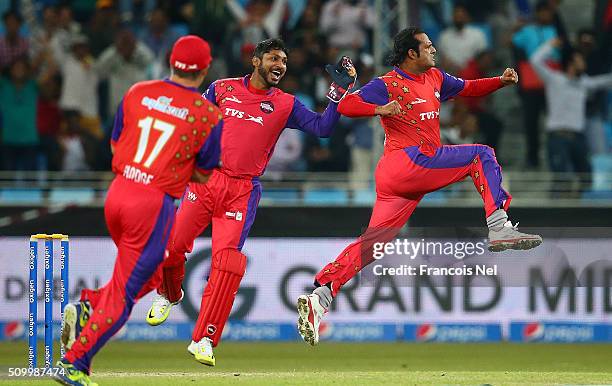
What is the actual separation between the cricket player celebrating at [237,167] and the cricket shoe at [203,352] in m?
0.14

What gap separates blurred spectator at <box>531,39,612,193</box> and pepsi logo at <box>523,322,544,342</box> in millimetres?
2757

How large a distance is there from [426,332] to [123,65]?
5.41 m

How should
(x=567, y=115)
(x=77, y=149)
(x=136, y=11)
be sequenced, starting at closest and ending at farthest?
(x=567, y=115), (x=77, y=149), (x=136, y=11)

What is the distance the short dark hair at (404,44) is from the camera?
34.0ft

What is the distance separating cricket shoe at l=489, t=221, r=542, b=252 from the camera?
9.91 meters

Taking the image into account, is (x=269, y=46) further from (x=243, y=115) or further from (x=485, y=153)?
(x=485, y=153)

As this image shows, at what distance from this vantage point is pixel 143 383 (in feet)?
32.8

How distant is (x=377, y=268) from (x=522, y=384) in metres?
3.07

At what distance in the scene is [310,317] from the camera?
10336mm

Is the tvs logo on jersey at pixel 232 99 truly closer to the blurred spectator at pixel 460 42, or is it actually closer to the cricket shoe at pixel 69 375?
the cricket shoe at pixel 69 375

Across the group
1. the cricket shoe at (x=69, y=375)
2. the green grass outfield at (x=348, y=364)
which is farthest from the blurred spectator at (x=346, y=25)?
the cricket shoe at (x=69, y=375)

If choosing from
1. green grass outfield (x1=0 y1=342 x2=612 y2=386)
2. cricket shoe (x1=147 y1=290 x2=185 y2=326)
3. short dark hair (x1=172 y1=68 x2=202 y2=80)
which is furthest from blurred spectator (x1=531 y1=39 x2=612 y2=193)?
short dark hair (x1=172 y1=68 x2=202 y2=80)

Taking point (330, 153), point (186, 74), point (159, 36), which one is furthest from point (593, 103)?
point (186, 74)

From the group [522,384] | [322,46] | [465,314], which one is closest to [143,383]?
[522,384]
